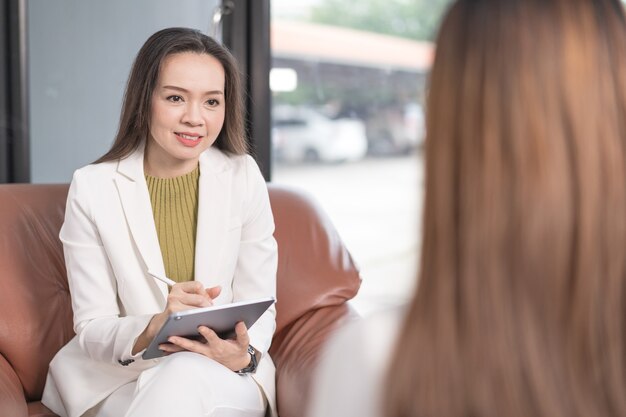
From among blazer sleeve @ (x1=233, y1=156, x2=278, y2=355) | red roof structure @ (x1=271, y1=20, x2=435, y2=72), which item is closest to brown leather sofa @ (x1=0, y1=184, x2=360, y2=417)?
blazer sleeve @ (x1=233, y1=156, x2=278, y2=355)

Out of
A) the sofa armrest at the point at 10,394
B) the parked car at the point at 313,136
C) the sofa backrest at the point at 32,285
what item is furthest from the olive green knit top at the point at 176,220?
the parked car at the point at 313,136

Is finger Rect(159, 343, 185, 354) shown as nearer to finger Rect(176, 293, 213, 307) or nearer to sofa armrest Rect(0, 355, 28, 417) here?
finger Rect(176, 293, 213, 307)

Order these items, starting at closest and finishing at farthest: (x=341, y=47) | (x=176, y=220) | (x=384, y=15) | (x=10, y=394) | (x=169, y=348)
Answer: (x=169, y=348) → (x=10, y=394) → (x=176, y=220) → (x=384, y=15) → (x=341, y=47)

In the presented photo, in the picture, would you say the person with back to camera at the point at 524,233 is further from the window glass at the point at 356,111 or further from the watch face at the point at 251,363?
the window glass at the point at 356,111

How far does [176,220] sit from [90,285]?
11.0 inches

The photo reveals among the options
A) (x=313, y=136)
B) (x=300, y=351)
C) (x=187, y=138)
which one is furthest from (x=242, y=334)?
(x=313, y=136)

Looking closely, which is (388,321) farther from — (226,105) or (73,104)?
(73,104)

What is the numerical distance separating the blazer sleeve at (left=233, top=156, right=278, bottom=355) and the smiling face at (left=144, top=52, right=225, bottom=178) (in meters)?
0.19

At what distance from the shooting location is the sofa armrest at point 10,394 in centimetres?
200

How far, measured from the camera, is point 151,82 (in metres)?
2.21

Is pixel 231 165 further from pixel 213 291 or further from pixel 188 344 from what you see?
pixel 188 344

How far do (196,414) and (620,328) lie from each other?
1.16 meters

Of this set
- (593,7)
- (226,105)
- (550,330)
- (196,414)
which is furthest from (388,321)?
(226,105)

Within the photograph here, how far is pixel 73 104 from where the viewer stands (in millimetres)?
3512
